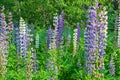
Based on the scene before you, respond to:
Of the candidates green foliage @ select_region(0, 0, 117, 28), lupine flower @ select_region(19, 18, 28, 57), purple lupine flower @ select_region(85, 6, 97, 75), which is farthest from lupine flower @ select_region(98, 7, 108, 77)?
green foliage @ select_region(0, 0, 117, 28)

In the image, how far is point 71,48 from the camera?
14.5 meters

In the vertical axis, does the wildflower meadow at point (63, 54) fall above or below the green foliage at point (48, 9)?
below

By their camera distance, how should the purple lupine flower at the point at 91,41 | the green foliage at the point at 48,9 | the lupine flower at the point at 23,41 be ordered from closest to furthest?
the purple lupine flower at the point at 91,41 → the lupine flower at the point at 23,41 → the green foliage at the point at 48,9

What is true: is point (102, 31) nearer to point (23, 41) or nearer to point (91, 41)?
point (91, 41)

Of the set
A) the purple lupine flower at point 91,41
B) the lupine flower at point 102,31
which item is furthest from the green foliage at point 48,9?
the lupine flower at point 102,31

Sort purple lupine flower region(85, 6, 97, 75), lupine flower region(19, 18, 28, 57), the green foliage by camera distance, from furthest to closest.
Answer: the green foliage
lupine flower region(19, 18, 28, 57)
purple lupine flower region(85, 6, 97, 75)

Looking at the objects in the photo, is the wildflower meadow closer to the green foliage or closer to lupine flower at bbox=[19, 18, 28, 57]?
lupine flower at bbox=[19, 18, 28, 57]

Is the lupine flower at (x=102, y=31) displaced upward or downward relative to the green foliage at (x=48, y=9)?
downward

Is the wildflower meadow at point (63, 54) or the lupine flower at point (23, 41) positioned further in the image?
the lupine flower at point (23, 41)

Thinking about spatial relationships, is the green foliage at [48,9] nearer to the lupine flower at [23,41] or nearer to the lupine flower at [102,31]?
the lupine flower at [23,41]

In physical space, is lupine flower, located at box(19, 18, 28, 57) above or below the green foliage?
below

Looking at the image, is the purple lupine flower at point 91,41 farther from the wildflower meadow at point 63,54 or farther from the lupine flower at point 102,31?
the lupine flower at point 102,31

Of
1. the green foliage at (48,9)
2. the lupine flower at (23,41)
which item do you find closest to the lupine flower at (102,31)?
the lupine flower at (23,41)

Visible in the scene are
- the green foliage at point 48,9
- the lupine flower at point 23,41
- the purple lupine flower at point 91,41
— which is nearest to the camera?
the purple lupine flower at point 91,41
